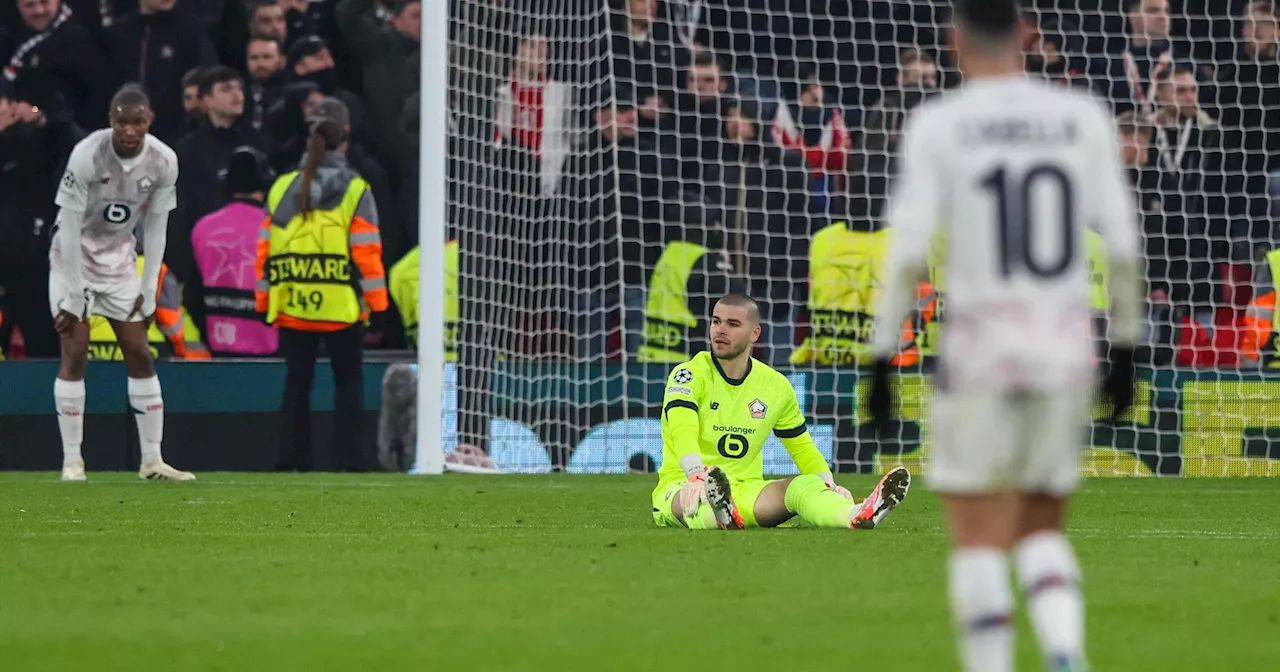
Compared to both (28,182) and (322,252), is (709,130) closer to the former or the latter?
(322,252)

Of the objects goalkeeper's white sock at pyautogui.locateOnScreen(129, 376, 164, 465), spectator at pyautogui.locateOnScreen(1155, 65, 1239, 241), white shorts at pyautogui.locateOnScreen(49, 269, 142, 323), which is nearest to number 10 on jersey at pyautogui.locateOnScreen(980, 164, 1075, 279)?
white shorts at pyautogui.locateOnScreen(49, 269, 142, 323)

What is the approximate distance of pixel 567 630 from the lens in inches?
195

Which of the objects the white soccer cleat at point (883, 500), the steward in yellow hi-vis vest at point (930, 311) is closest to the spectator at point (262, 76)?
the steward in yellow hi-vis vest at point (930, 311)

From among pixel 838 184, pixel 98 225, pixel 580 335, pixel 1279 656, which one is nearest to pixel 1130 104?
pixel 838 184

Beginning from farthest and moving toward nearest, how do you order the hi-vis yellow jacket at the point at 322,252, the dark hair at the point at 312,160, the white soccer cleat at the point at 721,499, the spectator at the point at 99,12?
the spectator at the point at 99,12, the hi-vis yellow jacket at the point at 322,252, the dark hair at the point at 312,160, the white soccer cleat at the point at 721,499

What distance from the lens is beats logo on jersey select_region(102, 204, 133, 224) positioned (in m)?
11.1

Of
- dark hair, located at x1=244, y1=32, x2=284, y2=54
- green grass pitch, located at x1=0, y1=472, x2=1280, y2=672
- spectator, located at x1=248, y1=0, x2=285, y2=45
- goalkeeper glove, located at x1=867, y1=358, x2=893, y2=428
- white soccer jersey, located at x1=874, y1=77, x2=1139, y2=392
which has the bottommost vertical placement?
green grass pitch, located at x1=0, y1=472, x2=1280, y2=672

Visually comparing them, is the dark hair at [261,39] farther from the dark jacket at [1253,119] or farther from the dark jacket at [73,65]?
the dark jacket at [1253,119]

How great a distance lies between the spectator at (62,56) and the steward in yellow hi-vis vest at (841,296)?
509 cm

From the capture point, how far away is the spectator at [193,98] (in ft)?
46.2

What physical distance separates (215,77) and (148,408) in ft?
11.3

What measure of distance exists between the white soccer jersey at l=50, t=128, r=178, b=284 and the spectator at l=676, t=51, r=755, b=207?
4.51 m

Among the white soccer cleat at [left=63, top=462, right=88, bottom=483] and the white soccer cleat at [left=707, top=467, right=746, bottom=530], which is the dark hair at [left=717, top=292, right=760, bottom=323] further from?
the white soccer cleat at [left=63, top=462, right=88, bottom=483]

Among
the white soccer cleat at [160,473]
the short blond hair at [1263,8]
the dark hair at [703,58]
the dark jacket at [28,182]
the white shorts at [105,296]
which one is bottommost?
the white soccer cleat at [160,473]
